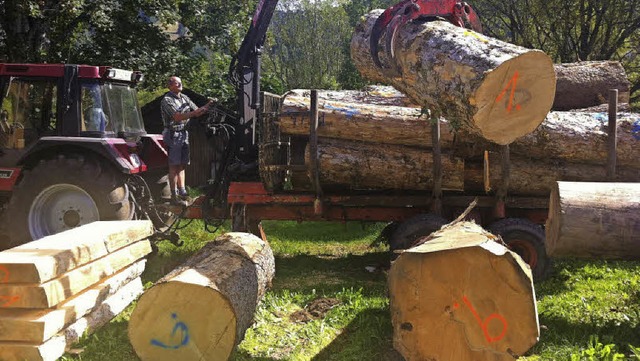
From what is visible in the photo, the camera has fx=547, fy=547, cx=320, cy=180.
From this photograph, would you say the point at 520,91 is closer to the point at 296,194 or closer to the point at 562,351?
the point at 562,351

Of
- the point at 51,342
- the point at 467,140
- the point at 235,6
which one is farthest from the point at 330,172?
the point at 235,6

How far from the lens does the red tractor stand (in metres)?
6.18

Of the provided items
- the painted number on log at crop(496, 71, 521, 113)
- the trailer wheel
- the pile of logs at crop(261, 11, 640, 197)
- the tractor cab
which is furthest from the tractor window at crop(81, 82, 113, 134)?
the painted number on log at crop(496, 71, 521, 113)

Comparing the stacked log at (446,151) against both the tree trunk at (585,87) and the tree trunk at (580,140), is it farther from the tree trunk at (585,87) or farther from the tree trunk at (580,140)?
the tree trunk at (585,87)

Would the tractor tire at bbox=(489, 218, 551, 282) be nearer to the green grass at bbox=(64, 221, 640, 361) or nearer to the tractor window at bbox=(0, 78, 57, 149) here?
the green grass at bbox=(64, 221, 640, 361)

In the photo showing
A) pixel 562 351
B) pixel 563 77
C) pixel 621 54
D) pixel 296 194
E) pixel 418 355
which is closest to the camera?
pixel 418 355

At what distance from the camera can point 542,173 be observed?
6.57 m

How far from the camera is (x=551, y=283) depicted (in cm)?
648

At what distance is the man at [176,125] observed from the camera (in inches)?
268

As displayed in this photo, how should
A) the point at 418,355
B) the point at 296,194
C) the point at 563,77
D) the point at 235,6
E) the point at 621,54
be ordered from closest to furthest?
the point at 418,355 < the point at 296,194 < the point at 563,77 < the point at 235,6 < the point at 621,54

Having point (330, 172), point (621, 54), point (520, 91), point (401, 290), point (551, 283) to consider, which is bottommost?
point (551, 283)

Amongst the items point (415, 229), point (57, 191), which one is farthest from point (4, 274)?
point (415, 229)

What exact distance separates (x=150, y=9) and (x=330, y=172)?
7955mm

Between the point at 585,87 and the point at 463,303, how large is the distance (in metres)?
5.41
